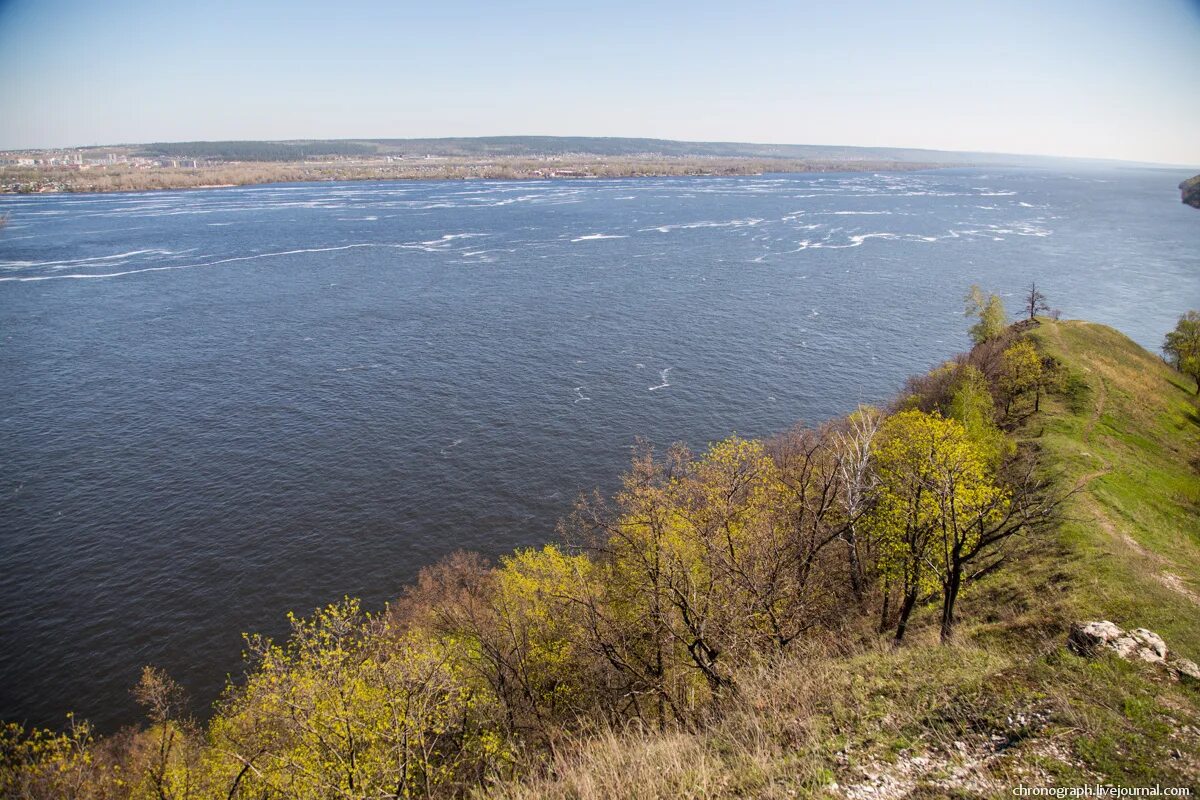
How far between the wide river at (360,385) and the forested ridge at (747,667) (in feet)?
21.2

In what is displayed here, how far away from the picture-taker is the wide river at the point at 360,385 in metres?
39.0

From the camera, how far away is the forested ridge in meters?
13.2

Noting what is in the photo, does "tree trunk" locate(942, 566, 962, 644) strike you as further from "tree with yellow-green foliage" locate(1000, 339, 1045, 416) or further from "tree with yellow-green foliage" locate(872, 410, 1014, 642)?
"tree with yellow-green foliage" locate(1000, 339, 1045, 416)

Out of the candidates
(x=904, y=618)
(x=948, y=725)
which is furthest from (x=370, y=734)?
(x=904, y=618)

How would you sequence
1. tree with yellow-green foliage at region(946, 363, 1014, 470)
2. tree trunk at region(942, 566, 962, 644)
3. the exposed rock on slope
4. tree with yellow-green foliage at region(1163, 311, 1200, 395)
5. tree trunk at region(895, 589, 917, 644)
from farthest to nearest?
tree with yellow-green foliage at region(1163, 311, 1200, 395), tree with yellow-green foliage at region(946, 363, 1014, 470), tree trunk at region(895, 589, 917, 644), tree trunk at region(942, 566, 962, 644), the exposed rock on slope

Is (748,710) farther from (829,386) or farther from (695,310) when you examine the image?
(695,310)

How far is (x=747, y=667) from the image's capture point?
1856 centimetres

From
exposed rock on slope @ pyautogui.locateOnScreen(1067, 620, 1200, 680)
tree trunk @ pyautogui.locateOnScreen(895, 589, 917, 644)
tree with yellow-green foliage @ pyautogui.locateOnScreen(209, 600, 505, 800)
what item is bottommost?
tree with yellow-green foliage @ pyautogui.locateOnScreen(209, 600, 505, 800)

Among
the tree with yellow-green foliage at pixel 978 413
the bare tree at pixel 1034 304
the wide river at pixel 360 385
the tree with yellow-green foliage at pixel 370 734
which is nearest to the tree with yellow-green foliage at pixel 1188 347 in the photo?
the bare tree at pixel 1034 304

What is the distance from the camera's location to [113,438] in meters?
53.9

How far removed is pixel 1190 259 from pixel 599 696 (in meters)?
160

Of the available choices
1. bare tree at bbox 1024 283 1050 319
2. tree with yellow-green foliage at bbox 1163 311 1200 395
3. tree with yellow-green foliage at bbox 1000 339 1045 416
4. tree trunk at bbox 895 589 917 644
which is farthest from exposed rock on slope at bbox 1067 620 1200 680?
bare tree at bbox 1024 283 1050 319

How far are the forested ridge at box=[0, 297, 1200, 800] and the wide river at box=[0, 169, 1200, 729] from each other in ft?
21.2

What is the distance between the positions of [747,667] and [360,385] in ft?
185
